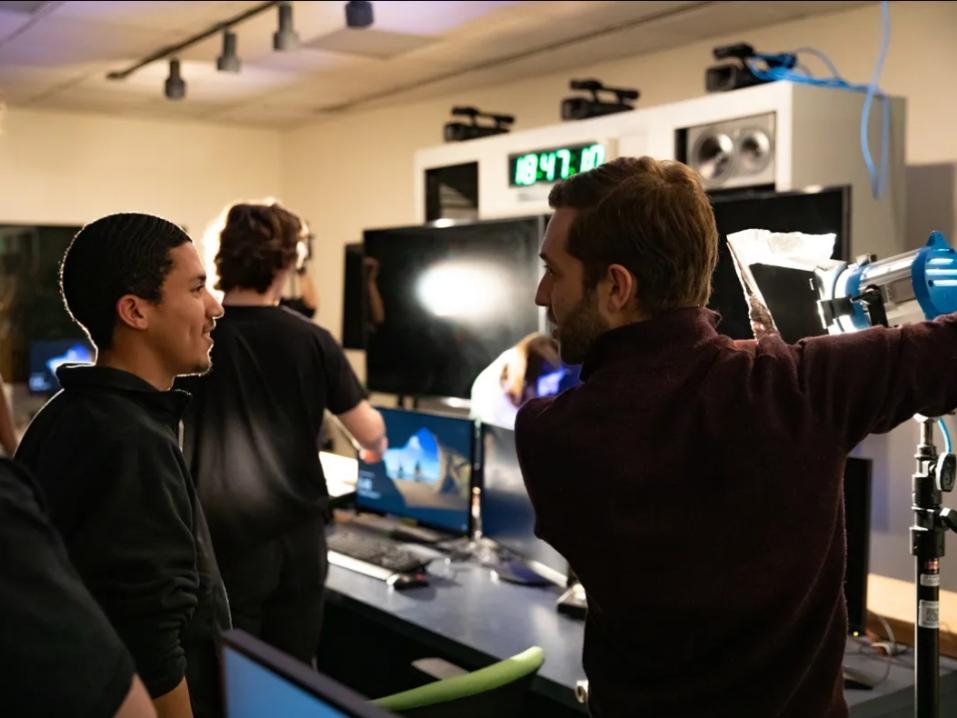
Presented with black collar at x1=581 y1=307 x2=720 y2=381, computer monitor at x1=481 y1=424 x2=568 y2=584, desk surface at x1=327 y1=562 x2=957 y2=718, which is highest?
black collar at x1=581 y1=307 x2=720 y2=381

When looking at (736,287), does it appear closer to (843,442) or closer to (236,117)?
(843,442)

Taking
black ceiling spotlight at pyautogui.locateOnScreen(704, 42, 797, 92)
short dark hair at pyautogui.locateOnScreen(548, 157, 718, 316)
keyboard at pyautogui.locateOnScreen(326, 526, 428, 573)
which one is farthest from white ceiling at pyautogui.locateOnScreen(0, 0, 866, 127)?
short dark hair at pyautogui.locateOnScreen(548, 157, 718, 316)

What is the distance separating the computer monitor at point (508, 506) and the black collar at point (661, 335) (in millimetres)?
1578

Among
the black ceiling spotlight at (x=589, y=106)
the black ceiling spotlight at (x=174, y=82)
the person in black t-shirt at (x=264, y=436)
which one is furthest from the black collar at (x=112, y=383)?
the black ceiling spotlight at (x=174, y=82)

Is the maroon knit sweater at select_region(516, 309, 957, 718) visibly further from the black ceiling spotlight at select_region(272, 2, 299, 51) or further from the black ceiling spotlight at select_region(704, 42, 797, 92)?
the black ceiling spotlight at select_region(272, 2, 299, 51)

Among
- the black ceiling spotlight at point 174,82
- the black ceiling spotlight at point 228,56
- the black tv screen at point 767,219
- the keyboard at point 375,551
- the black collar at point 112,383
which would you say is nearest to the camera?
the black collar at point 112,383

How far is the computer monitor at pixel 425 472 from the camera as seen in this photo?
Answer: 3090mm

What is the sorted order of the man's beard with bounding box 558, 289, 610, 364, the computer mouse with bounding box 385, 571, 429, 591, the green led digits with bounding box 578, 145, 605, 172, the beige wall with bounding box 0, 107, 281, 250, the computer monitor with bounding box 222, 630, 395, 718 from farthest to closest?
the beige wall with bounding box 0, 107, 281, 250
the green led digits with bounding box 578, 145, 605, 172
the computer mouse with bounding box 385, 571, 429, 591
the man's beard with bounding box 558, 289, 610, 364
the computer monitor with bounding box 222, 630, 395, 718

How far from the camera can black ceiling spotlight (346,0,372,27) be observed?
4.04 m

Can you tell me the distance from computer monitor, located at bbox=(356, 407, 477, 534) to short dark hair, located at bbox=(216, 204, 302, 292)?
30.7 inches

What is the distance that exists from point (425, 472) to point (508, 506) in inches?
14.8

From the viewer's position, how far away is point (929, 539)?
154cm

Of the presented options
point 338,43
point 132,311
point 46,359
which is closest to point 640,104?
point 338,43

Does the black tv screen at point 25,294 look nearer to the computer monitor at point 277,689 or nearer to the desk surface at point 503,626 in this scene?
the desk surface at point 503,626
